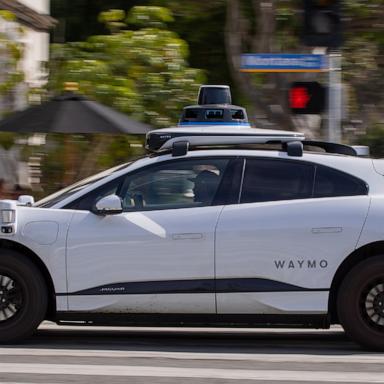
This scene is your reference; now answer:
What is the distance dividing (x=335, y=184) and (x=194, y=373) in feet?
6.35

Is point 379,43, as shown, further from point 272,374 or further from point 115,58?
point 272,374

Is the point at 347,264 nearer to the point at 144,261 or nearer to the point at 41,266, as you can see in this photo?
the point at 144,261

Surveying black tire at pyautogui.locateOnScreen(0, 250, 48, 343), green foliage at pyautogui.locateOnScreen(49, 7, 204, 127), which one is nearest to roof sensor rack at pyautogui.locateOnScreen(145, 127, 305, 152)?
black tire at pyautogui.locateOnScreen(0, 250, 48, 343)

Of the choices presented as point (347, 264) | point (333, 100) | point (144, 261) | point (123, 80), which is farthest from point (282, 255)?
point (123, 80)

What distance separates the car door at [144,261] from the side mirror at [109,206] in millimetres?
47

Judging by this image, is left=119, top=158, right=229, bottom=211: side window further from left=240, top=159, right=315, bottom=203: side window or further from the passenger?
left=240, top=159, right=315, bottom=203: side window

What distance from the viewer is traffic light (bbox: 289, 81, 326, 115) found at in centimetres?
1212

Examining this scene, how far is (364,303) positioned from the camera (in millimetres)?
7523

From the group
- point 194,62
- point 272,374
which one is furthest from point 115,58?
point 272,374

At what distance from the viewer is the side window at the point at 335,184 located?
7680mm

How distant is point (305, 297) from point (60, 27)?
67.0ft

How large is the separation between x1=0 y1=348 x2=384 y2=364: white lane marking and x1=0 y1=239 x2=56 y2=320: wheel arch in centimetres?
34

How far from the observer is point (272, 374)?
6645 mm

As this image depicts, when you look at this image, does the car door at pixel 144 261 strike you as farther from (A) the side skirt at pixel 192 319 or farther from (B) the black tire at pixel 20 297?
(B) the black tire at pixel 20 297
